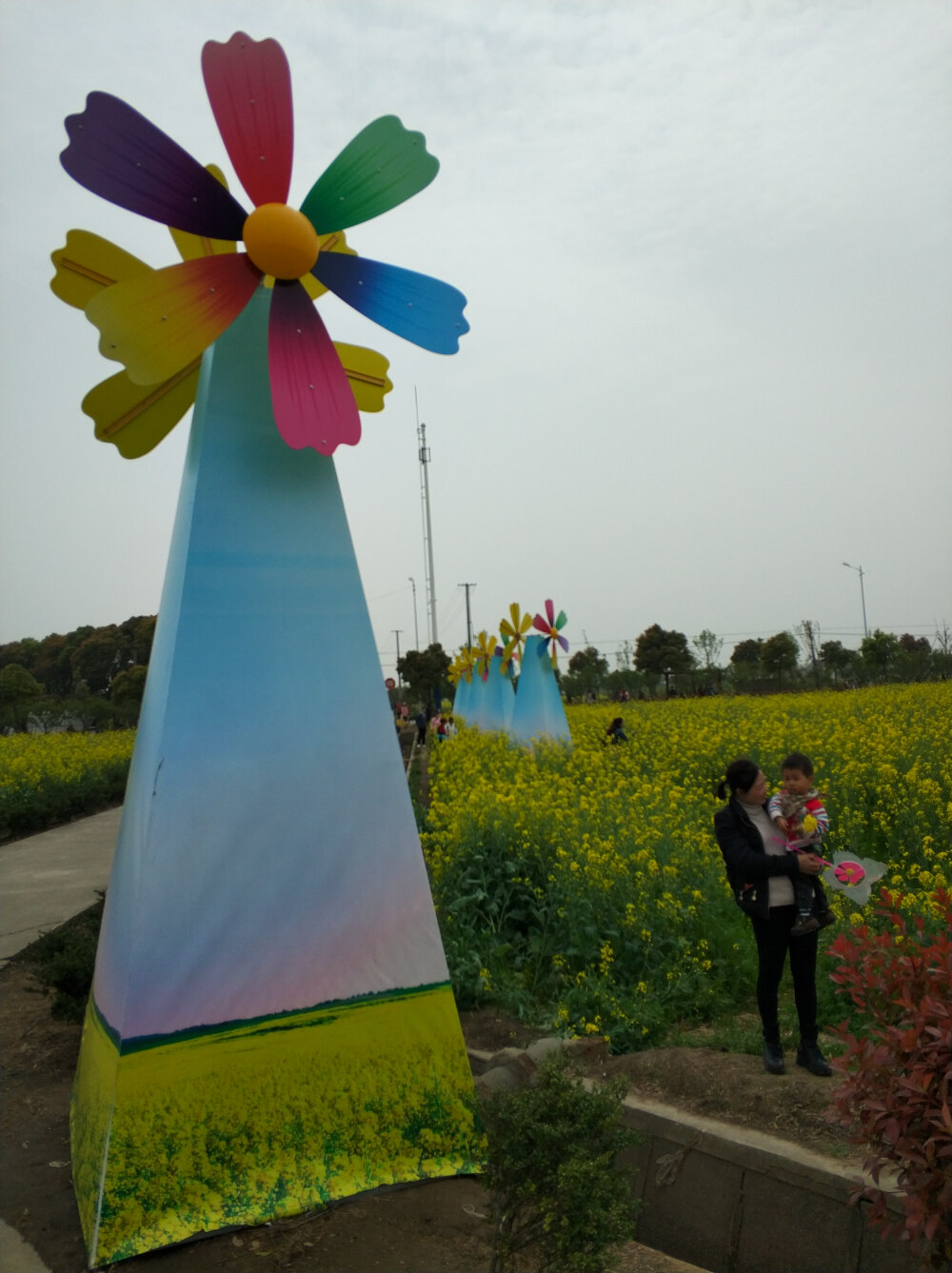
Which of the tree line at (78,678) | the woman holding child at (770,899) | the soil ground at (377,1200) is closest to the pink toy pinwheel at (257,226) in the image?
the woman holding child at (770,899)

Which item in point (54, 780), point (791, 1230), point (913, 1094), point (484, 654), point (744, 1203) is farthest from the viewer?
point (484, 654)

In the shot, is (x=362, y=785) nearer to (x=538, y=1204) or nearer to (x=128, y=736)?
(x=538, y=1204)

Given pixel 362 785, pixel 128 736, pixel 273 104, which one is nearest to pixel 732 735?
pixel 362 785

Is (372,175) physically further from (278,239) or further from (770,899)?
(770,899)

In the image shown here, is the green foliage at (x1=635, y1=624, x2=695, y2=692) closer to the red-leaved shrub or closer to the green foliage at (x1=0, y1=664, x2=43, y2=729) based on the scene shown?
the green foliage at (x1=0, y1=664, x2=43, y2=729)

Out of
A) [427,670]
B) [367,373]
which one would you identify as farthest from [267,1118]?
[427,670]

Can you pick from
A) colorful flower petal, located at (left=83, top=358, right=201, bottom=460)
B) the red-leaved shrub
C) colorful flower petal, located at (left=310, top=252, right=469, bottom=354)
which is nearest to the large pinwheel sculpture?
colorful flower petal, located at (left=83, top=358, right=201, bottom=460)

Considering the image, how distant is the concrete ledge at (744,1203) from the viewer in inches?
108

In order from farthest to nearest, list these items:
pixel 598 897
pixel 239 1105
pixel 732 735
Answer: pixel 732 735 → pixel 598 897 → pixel 239 1105

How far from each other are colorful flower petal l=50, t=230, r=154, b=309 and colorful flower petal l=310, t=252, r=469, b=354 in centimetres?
69

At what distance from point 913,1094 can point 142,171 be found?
10.6 ft

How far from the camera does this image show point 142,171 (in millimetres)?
3043

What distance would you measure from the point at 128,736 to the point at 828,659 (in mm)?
25339

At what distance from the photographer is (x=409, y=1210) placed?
295 cm
